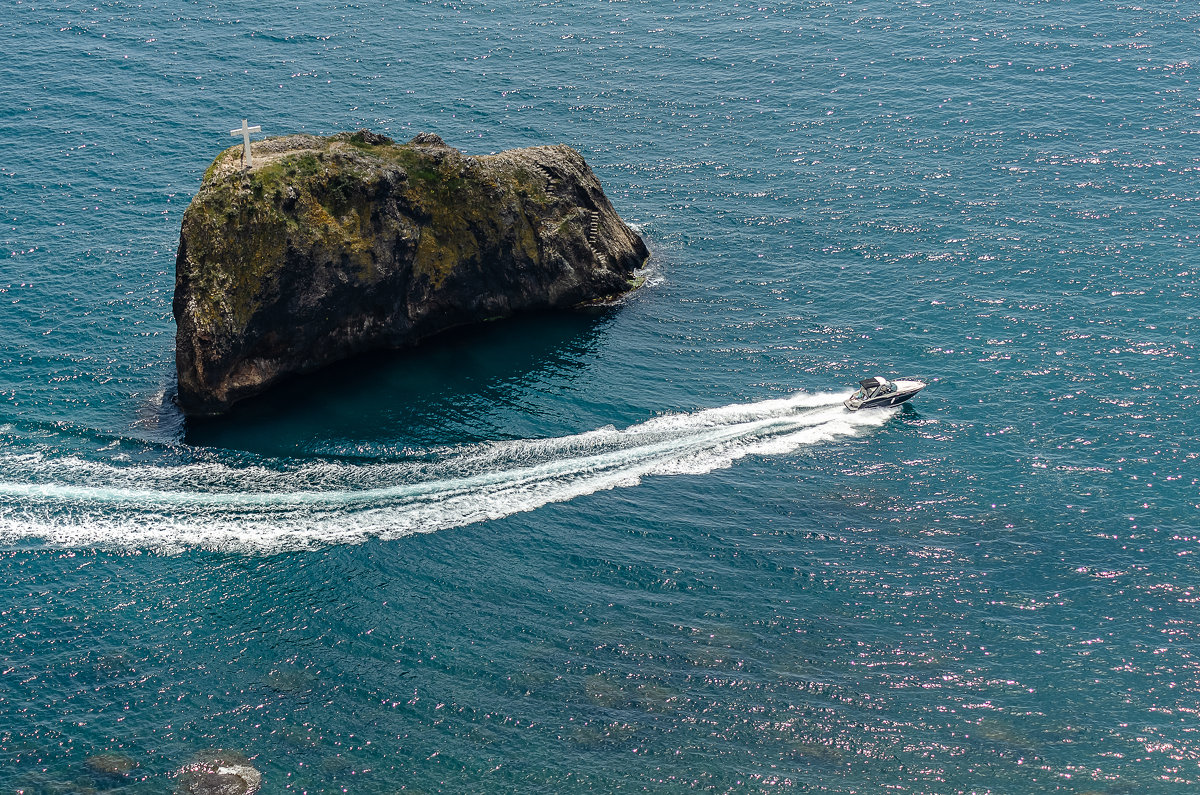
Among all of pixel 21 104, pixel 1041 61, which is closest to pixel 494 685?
pixel 21 104

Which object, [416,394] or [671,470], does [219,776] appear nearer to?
[671,470]

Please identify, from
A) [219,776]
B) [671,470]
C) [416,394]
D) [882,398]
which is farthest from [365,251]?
[219,776]

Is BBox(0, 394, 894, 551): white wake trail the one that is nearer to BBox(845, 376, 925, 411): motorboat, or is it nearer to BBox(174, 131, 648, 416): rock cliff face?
BBox(845, 376, 925, 411): motorboat

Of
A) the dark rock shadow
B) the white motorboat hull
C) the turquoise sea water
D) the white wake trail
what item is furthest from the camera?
the white motorboat hull

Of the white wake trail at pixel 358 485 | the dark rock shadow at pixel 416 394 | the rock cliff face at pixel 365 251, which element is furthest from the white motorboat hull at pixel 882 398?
the rock cliff face at pixel 365 251

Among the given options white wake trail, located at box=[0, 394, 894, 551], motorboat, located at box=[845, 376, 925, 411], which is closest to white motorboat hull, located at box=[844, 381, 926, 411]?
motorboat, located at box=[845, 376, 925, 411]
